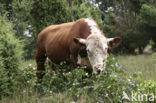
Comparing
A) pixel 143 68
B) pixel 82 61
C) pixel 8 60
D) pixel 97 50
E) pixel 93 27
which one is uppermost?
pixel 93 27

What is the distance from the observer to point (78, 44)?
493 cm

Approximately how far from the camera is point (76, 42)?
16.0 ft

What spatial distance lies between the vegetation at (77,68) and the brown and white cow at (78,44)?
1.07 ft

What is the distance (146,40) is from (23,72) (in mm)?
14672

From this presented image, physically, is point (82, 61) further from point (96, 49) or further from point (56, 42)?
point (56, 42)

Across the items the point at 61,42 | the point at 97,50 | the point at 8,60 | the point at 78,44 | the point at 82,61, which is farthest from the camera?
the point at 61,42

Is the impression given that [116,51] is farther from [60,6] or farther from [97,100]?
[97,100]

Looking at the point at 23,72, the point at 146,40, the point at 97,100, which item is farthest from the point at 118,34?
the point at 97,100

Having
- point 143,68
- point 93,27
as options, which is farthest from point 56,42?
point 143,68

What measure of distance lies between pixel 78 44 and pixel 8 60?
1.94m

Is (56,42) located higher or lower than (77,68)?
higher

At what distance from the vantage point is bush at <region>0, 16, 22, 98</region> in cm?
506

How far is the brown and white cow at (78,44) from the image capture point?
14.4ft

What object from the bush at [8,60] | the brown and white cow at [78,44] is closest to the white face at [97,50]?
the brown and white cow at [78,44]
